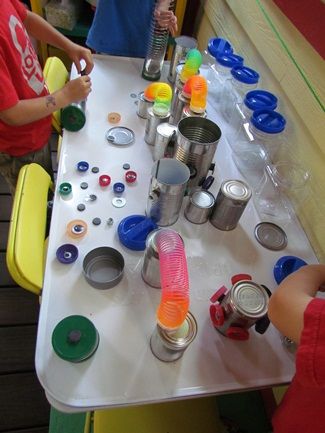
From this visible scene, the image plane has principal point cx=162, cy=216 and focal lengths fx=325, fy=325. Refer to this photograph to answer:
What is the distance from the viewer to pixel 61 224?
70 centimetres

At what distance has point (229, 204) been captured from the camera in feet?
2.40

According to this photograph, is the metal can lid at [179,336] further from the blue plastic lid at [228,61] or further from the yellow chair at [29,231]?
the blue plastic lid at [228,61]

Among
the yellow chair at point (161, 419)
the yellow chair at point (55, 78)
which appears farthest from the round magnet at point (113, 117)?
the yellow chair at point (161, 419)

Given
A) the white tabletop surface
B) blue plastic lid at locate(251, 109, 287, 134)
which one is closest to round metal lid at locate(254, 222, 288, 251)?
the white tabletop surface

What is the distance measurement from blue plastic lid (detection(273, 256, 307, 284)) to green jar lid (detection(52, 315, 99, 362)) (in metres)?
0.40

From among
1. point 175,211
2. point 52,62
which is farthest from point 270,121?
point 52,62

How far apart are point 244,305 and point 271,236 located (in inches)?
11.3

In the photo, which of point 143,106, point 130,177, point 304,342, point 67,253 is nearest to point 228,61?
point 143,106

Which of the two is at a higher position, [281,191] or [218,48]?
[218,48]

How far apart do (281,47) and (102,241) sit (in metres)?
0.77

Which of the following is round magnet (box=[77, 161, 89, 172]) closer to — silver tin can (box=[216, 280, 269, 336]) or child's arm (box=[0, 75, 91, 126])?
child's arm (box=[0, 75, 91, 126])

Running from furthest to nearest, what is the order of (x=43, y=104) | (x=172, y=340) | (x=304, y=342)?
(x=43, y=104)
(x=172, y=340)
(x=304, y=342)

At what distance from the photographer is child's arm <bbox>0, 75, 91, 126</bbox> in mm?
814

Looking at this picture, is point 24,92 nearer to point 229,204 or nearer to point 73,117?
point 73,117
